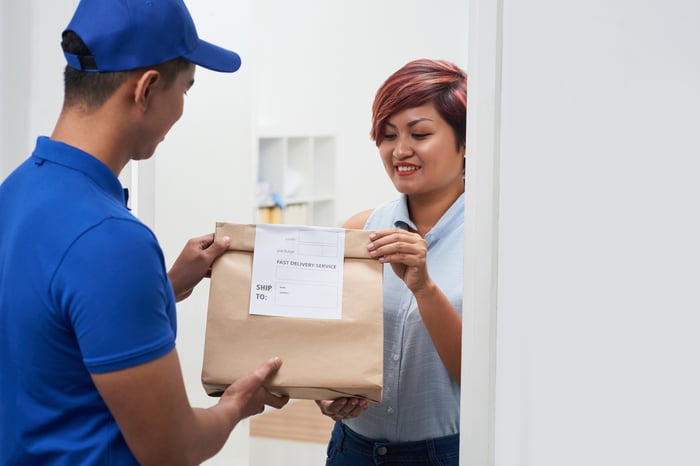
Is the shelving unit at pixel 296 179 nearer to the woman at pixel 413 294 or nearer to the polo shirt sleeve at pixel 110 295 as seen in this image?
the woman at pixel 413 294

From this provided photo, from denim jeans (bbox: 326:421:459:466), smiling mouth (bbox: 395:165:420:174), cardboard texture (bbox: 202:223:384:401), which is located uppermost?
smiling mouth (bbox: 395:165:420:174)

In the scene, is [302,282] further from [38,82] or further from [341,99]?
[341,99]

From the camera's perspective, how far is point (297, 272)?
1.50 metres

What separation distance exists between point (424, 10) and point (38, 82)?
399 centimetres

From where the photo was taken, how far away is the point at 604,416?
4.25 feet

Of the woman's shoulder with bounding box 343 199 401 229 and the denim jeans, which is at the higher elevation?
the woman's shoulder with bounding box 343 199 401 229

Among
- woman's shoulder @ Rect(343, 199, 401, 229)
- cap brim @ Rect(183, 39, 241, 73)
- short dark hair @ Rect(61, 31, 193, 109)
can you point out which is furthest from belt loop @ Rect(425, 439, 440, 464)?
short dark hair @ Rect(61, 31, 193, 109)

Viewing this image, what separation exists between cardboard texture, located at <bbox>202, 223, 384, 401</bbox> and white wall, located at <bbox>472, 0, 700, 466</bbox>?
0.26 m

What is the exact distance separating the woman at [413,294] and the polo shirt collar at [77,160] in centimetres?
73

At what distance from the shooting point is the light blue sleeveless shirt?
1751 mm

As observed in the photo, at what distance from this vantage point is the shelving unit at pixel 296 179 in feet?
16.1

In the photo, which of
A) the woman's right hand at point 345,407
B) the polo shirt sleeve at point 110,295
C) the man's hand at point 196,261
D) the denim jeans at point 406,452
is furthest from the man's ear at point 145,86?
the denim jeans at point 406,452

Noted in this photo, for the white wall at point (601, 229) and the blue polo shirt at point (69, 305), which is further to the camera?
the white wall at point (601, 229)

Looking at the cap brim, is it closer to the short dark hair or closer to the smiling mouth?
the short dark hair
